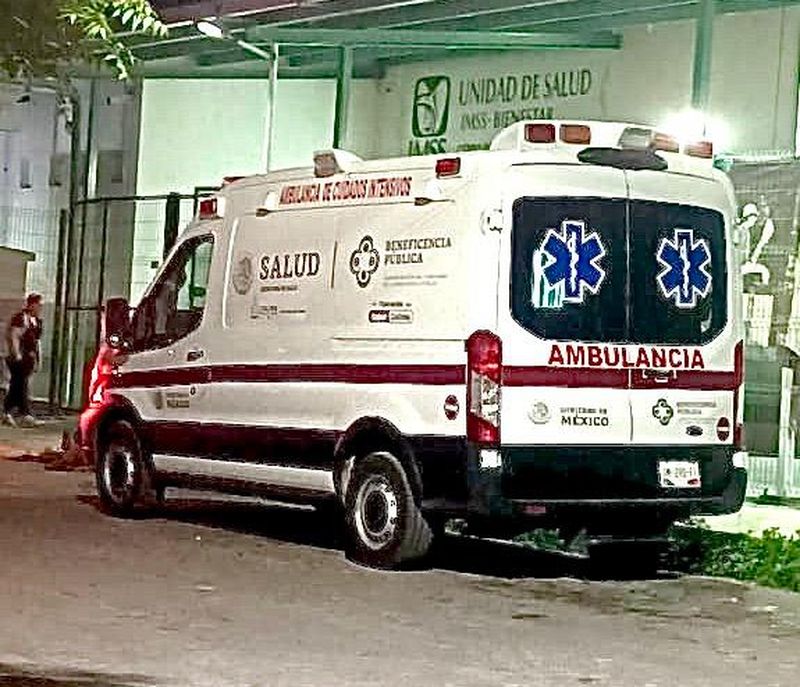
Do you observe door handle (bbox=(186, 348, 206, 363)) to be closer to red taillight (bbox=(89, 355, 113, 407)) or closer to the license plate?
red taillight (bbox=(89, 355, 113, 407))

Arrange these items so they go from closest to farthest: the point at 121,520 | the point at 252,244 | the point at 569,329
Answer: the point at 569,329 → the point at 252,244 → the point at 121,520

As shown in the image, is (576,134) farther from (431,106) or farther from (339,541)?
(431,106)

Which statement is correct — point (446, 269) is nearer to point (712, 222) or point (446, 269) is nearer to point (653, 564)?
point (712, 222)

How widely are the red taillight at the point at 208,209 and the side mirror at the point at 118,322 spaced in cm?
98

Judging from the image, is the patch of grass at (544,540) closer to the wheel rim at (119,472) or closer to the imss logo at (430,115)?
the wheel rim at (119,472)

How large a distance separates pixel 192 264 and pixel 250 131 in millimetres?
10890

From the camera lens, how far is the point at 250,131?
77.3 ft

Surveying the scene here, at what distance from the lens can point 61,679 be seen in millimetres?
7574

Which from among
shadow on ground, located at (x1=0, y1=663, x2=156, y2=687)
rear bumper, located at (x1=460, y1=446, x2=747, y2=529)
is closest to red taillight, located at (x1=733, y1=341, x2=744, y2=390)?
rear bumper, located at (x1=460, y1=446, x2=747, y2=529)

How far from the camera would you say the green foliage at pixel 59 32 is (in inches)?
312

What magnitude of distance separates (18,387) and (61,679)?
1504cm

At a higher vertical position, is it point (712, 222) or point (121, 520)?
point (712, 222)

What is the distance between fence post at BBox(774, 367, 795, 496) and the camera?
1323 centimetres

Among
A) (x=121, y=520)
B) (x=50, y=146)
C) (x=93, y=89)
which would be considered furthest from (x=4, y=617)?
(x=50, y=146)
